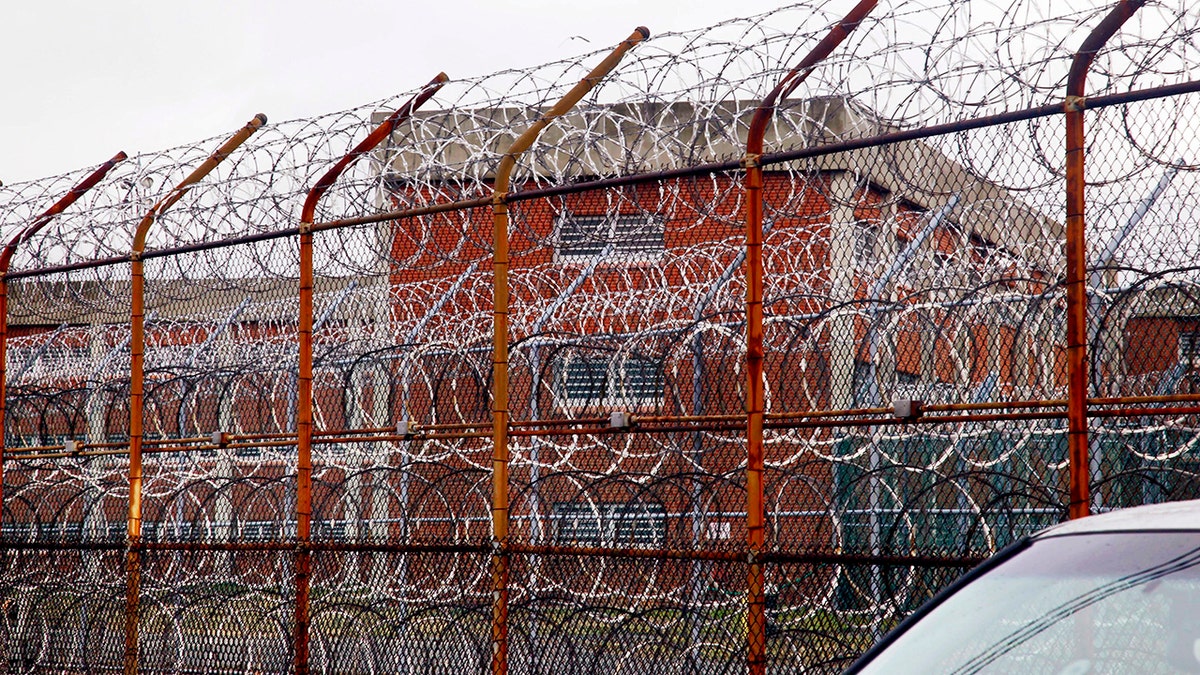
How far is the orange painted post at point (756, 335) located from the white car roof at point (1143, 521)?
250 cm

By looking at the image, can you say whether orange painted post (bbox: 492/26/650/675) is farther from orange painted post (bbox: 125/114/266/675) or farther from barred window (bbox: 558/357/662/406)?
orange painted post (bbox: 125/114/266/675)

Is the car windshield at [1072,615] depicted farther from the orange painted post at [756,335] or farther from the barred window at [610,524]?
the barred window at [610,524]

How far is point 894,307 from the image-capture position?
7.20 m

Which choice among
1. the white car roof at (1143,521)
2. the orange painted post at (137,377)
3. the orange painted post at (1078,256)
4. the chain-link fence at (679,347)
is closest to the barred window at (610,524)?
the chain-link fence at (679,347)

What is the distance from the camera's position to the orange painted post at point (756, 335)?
555cm

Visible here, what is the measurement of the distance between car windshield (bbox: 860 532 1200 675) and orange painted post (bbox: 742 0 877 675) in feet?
7.89

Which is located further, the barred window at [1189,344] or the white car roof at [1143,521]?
the barred window at [1189,344]

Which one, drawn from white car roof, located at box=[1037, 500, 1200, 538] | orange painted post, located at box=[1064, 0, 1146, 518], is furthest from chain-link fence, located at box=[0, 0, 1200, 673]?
white car roof, located at box=[1037, 500, 1200, 538]

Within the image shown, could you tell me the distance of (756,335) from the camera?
5602 mm

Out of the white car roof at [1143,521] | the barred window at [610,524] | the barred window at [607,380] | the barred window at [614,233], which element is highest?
the barred window at [614,233]

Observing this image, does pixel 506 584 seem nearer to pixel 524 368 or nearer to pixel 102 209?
pixel 524 368

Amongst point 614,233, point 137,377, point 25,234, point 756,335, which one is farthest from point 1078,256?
point 25,234

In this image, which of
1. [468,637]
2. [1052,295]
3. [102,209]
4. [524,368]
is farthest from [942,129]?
[102,209]

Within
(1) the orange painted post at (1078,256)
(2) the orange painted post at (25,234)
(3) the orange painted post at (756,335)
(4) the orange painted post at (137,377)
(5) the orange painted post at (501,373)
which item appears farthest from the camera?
(2) the orange painted post at (25,234)
